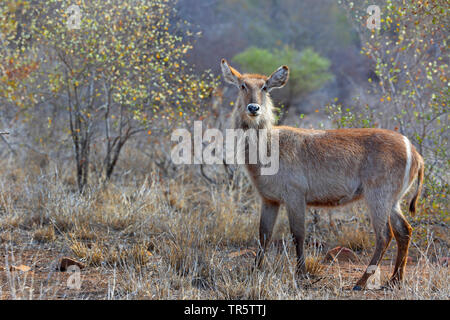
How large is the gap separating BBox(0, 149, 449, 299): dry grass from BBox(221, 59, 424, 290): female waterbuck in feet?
1.20

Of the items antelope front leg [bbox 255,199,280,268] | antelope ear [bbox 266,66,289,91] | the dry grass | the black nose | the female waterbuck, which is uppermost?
antelope ear [bbox 266,66,289,91]

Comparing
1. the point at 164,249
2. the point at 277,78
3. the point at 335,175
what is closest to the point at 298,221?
the point at 335,175

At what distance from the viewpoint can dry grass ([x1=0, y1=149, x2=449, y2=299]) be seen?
4398 millimetres

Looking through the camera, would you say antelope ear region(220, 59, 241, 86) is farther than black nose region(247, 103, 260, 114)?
Yes

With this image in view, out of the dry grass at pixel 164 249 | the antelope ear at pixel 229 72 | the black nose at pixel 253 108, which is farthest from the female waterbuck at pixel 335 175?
the dry grass at pixel 164 249

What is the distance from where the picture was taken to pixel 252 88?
205 inches

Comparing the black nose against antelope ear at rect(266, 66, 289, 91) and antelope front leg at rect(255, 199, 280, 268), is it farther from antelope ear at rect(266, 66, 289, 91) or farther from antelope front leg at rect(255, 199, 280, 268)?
antelope front leg at rect(255, 199, 280, 268)

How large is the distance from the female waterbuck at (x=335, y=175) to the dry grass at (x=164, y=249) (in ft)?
1.20

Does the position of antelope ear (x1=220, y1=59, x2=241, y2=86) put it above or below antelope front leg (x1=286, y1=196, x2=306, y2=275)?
above

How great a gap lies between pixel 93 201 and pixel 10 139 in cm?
372

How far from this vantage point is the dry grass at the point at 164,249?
4.40 meters

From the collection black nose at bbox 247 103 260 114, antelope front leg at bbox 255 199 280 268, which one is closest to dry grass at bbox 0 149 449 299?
antelope front leg at bbox 255 199 280 268

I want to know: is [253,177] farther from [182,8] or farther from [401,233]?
[182,8]

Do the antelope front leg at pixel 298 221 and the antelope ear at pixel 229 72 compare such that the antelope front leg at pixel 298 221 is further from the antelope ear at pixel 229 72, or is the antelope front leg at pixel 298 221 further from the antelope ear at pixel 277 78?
the antelope ear at pixel 229 72
